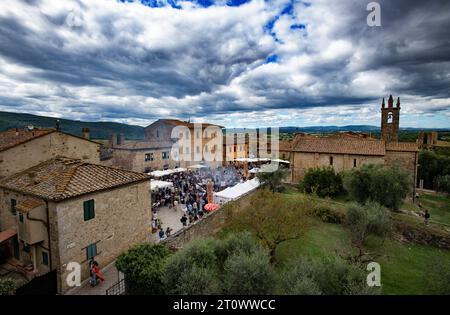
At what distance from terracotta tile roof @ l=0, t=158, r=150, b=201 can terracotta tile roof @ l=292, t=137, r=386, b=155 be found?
27.2 metres

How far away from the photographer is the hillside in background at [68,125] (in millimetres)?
66025

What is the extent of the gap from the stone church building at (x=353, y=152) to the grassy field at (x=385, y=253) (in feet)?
39.3

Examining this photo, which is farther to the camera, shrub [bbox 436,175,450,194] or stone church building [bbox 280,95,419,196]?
shrub [bbox 436,175,450,194]

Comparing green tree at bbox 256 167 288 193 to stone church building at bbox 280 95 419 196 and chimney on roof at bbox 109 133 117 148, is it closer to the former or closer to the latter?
stone church building at bbox 280 95 419 196

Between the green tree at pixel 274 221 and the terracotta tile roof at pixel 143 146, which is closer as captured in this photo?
the green tree at pixel 274 221

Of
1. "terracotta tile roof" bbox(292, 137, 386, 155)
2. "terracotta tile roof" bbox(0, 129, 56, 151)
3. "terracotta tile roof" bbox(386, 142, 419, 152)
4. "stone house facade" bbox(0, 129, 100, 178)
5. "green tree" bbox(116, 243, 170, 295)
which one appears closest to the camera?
"green tree" bbox(116, 243, 170, 295)

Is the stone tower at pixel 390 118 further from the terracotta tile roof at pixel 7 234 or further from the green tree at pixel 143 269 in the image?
the terracotta tile roof at pixel 7 234

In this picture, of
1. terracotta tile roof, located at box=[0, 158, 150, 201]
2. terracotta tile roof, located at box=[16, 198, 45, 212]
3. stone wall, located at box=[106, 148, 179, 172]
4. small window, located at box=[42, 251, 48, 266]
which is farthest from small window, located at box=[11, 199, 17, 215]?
stone wall, located at box=[106, 148, 179, 172]

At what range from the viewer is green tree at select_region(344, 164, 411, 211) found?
2367 cm

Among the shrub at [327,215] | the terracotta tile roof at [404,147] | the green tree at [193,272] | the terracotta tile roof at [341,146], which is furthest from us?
the terracotta tile roof at [341,146]

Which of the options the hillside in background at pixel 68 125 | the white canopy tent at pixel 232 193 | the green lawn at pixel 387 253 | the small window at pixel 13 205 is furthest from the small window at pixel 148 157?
the green lawn at pixel 387 253

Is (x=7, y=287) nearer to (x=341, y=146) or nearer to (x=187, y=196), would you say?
(x=187, y=196)

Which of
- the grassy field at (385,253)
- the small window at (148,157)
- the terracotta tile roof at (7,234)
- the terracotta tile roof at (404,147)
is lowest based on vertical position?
the grassy field at (385,253)

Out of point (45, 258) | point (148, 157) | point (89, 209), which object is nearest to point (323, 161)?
point (148, 157)
